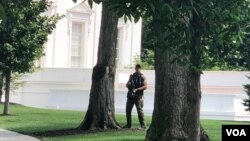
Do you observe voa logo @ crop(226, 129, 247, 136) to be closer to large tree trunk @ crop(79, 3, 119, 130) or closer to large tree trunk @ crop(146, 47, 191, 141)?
large tree trunk @ crop(146, 47, 191, 141)

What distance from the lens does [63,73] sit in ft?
108

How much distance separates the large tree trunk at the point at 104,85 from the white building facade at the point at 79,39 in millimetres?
17249

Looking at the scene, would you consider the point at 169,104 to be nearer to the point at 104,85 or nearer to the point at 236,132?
the point at 104,85

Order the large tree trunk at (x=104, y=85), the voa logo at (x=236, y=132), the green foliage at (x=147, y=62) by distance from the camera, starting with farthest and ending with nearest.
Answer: the green foliage at (x=147, y=62), the large tree trunk at (x=104, y=85), the voa logo at (x=236, y=132)

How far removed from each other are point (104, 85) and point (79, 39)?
20571mm

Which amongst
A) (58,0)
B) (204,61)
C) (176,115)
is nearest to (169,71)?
(176,115)

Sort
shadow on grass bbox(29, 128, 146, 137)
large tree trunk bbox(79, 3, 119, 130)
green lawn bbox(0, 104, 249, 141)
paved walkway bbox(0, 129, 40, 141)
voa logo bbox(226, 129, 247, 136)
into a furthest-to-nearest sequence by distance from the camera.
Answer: large tree trunk bbox(79, 3, 119, 130) < shadow on grass bbox(29, 128, 146, 137) < green lawn bbox(0, 104, 249, 141) < paved walkway bbox(0, 129, 40, 141) < voa logo bbox(226, 129, 247, 136)

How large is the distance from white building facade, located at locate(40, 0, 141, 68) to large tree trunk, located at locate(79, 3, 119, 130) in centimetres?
1725

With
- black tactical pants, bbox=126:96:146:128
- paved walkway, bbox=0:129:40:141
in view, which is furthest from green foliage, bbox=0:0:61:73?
paved walkway, bbox=0:129:40:141

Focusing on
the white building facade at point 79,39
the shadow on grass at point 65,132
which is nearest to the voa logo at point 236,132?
the shadow on grass at point 65,132

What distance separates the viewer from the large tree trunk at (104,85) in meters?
16.6

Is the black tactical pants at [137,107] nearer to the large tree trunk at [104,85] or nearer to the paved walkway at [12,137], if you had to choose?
the large tree trunk at [104,85]

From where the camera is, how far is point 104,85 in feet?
55.4

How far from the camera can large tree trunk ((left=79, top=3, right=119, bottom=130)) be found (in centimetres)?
1661
